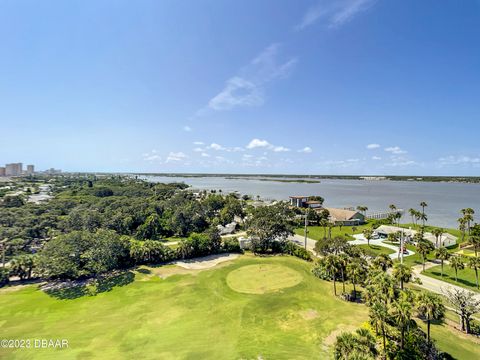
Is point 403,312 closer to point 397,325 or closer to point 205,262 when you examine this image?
point 397,325

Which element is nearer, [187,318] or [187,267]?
[187,318]

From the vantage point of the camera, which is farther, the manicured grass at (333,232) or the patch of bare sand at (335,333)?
the manicured grass at (333,232)

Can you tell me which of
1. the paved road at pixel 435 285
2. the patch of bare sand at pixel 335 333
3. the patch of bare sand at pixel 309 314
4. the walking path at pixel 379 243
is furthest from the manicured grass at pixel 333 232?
the patch of bare sand at pixel 335 333

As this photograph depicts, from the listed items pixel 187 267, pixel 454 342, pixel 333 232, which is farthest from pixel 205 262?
pixel 333 232

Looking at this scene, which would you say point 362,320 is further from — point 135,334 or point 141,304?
point 141,304

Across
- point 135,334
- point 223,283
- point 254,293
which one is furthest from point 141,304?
point 254,293

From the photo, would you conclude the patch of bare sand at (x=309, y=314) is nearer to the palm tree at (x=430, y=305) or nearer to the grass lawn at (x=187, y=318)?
the grass lawn at (x=187, y=318)

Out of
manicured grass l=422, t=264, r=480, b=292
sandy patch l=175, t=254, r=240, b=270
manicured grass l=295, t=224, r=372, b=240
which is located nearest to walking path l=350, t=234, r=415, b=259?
manicured grass l=295, t=224, r=372, b=240
